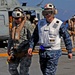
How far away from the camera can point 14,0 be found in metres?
23.1

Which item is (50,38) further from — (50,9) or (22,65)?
(22,65)

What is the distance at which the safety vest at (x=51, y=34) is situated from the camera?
7488mm

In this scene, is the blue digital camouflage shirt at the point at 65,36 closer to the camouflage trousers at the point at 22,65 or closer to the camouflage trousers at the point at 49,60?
the camouflage trousers at the point at 49,60

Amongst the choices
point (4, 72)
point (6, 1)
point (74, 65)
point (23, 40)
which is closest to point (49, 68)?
point (23, 40)

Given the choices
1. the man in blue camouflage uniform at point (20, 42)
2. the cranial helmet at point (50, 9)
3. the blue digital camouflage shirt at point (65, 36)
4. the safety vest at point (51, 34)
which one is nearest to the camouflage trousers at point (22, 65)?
the man in blue camouflage uniform at point (20, 42)

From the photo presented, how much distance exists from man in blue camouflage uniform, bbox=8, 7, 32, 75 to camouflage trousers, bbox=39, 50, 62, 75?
56cm

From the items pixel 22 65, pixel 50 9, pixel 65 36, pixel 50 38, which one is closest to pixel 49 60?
pixel 50 38

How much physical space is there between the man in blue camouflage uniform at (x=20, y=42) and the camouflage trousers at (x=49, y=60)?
564mm

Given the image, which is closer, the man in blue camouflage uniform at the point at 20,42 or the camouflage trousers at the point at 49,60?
the camouflage trousers at the point at 49,60

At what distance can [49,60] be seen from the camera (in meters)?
7.51

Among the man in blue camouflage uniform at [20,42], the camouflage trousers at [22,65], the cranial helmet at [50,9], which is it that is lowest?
the camouflage trousers at [22,65]

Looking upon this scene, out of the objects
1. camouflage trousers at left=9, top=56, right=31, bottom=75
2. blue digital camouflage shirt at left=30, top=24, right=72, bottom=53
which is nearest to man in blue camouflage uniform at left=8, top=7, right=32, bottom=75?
camouflage trousers at left=9, top=56, right=31, bottom=75

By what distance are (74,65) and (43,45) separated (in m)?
5.92

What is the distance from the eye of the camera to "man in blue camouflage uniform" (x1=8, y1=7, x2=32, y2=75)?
26.4 feet
